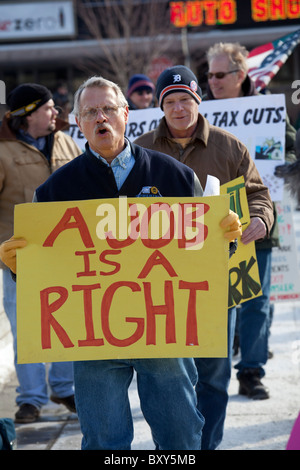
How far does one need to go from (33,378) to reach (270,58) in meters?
3.81

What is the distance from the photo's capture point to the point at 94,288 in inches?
118

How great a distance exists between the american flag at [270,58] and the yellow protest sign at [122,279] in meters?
4.00

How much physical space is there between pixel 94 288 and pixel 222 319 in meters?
0.50

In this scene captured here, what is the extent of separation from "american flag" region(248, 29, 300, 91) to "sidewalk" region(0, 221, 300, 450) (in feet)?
7.87

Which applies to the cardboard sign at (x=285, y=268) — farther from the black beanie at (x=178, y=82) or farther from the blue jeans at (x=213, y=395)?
the black beanie at (x=178, y=82)

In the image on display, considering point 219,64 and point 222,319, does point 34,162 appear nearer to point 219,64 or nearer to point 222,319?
point 219,64

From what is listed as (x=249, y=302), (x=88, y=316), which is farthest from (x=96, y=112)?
(x=249, y=302)

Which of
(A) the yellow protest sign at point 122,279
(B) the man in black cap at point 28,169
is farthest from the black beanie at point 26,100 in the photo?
(A) the yellow protest sign at point 122,279

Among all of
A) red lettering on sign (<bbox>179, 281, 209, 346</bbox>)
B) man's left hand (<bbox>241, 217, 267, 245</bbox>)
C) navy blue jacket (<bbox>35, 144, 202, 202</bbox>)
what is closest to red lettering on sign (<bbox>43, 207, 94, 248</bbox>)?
navy blue jacket (<bbox>35, 144, 202, 202</bbox>)

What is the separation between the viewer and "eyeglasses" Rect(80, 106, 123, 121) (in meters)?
3.14

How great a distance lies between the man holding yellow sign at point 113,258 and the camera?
2988mm

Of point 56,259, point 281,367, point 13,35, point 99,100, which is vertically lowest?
point 281,367
